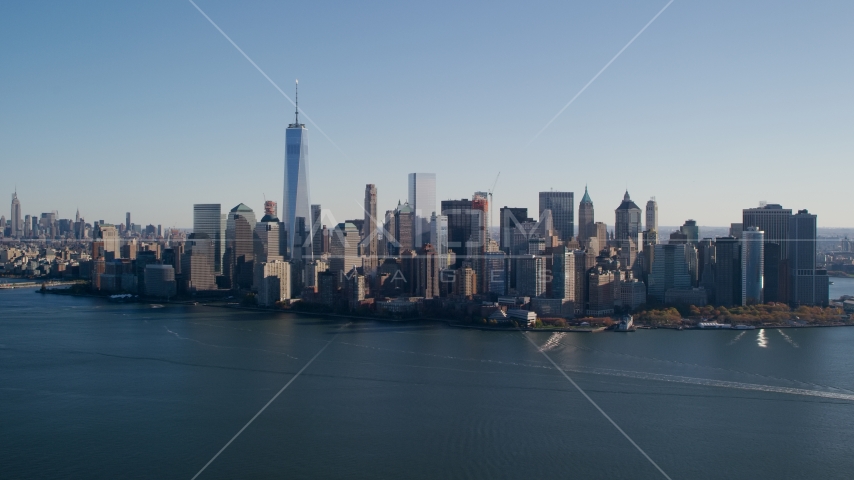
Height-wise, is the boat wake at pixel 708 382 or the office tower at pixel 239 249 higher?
the office tower at pixel 239 249

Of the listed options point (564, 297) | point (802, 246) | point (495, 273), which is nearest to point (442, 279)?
point (495, 273)

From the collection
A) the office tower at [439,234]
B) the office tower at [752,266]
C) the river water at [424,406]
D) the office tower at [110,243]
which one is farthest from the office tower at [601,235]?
the office tower at [110,243]

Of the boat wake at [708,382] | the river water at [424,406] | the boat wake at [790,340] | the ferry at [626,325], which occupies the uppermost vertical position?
the ferry at [626,325]

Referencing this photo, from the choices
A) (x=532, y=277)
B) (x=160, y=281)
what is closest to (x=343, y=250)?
(x=160, y=281)

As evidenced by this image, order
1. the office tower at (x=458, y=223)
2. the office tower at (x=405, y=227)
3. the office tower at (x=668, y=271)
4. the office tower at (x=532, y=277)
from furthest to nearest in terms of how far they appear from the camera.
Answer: the office tower at (x=405, y=227)
the office tower at (x=458, y=223)
the office tower at (x=668, y=271)
the office tower at (x=532, y=277)

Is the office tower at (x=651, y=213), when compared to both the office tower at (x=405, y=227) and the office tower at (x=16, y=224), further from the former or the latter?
the office tower at (x=16, y=224)

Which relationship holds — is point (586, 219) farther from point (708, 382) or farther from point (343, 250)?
point (708, 382)
